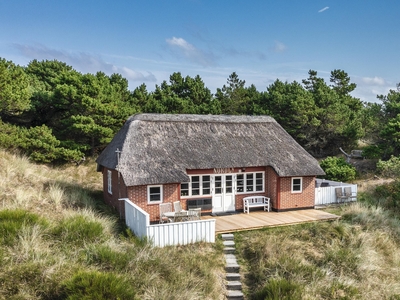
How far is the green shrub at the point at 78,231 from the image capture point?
30.6ft

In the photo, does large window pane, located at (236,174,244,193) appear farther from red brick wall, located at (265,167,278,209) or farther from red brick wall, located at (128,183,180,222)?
red brick wall, located at (128,183,180,222)

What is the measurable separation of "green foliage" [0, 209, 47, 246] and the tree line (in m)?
9.97

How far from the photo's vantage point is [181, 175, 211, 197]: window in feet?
45.6

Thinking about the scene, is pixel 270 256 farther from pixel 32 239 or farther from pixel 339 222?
pixel 32 239

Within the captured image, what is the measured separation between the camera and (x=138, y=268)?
8.36 metres

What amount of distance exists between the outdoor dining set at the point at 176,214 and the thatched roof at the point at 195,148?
102 centimetres

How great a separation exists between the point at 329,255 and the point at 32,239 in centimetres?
880

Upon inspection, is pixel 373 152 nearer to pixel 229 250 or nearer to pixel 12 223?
pixel 229 250

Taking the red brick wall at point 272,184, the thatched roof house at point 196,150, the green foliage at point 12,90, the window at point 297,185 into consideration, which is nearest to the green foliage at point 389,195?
the thatched roof house at point 196,150

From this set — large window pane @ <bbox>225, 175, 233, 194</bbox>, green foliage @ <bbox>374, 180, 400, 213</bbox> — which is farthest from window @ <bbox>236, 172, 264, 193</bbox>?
green foliage @ <bbox>374, 180, 400, 213</bbox>

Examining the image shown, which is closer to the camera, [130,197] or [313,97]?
[130,197]

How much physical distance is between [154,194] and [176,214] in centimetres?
176

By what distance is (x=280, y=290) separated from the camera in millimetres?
8156

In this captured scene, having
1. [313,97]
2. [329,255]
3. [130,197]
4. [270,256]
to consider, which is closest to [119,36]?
[130,197]
